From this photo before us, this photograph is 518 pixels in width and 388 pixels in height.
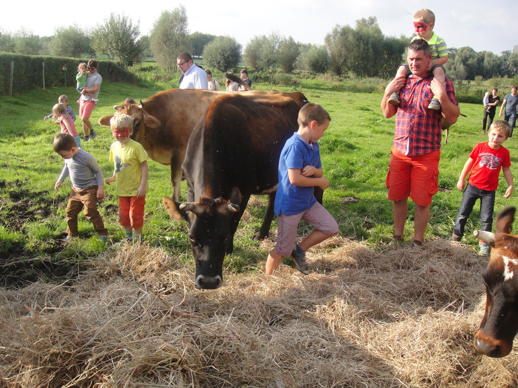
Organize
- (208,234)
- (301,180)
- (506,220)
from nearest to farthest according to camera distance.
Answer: (506,220) < (208,234) < (301,180)

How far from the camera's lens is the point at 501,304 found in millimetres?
2662

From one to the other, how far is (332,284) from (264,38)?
231ft

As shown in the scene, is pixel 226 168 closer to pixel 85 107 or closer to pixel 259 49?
pixel 85 107

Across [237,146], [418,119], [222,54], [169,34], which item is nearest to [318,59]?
[222,54]

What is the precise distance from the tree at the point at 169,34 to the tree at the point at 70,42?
9179 mm

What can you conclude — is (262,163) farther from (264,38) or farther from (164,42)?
(264,38)

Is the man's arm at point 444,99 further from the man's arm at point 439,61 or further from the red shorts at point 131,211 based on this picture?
the red shorts at point 131,211

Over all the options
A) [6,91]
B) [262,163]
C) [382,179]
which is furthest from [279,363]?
[6,91]

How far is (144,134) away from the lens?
20.0ft

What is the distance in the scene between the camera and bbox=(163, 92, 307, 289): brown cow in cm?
362

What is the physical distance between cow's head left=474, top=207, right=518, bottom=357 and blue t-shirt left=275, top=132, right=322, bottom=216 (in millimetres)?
1811

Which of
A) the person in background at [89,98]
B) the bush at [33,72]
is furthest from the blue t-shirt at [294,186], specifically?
the bush at [33,72]

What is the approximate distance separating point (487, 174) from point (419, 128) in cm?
132

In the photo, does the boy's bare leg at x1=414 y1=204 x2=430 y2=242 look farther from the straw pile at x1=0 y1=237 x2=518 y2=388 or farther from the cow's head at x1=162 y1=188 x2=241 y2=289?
the cow's head at x1=162 y1=188 x2=241 y2=289
